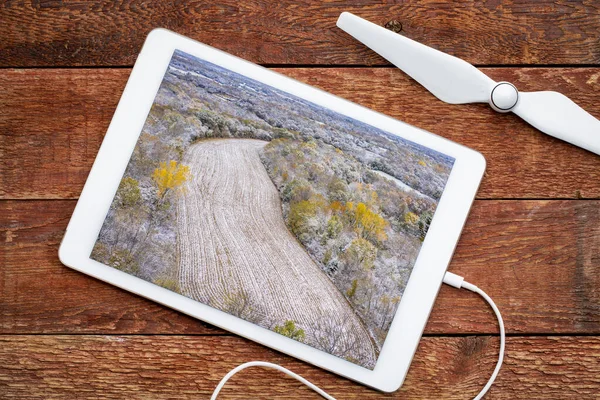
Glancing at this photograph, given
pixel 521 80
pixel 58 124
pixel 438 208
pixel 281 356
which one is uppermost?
pixel 521 80

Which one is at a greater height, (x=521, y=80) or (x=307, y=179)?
(x=521, y=80)

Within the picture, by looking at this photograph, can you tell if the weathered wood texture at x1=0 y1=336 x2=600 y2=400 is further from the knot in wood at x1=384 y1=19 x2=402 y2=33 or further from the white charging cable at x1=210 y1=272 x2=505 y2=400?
the knot in wood at x1=384 y1=19 x2=402 y2=33

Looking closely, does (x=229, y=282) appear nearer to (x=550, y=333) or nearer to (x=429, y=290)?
(x=429, y=290)

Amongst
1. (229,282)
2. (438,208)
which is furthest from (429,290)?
(229,282)

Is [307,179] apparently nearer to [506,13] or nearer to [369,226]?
[369,226]

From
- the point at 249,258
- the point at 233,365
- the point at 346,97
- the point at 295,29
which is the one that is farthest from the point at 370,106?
the point at 233,365

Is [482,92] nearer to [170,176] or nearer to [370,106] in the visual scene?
[370,106]
